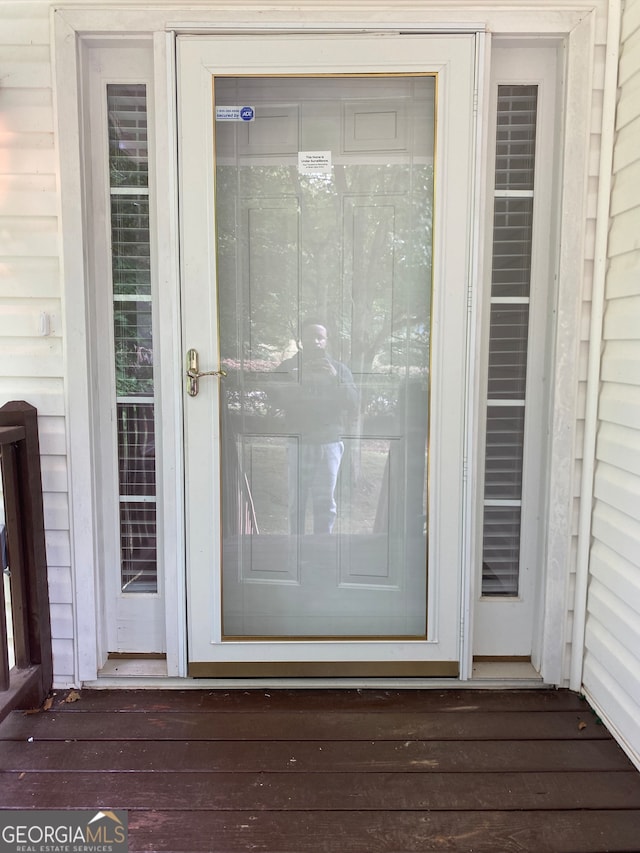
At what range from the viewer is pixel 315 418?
2.19 m

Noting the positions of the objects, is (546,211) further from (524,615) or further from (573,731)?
(573,731)

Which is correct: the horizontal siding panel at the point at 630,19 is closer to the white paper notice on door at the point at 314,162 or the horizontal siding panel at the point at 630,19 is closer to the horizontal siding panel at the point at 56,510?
the white paper notice on door at the point at 314,162

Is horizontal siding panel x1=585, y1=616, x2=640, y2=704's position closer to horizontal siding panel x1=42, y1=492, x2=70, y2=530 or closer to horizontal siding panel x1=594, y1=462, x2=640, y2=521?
horizontal siding panel x1=594, y1=462, x2=640, y2=521

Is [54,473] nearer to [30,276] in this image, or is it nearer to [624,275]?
[30,276]

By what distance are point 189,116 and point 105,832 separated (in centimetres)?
215

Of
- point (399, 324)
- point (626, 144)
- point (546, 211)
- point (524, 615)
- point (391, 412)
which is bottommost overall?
point (524, 615)

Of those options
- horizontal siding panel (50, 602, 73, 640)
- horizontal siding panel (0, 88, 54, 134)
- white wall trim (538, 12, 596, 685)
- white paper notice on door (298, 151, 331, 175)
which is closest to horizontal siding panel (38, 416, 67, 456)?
horizontal siding panel (50, 602, 73, 640)

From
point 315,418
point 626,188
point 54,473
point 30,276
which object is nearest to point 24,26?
point 30,276

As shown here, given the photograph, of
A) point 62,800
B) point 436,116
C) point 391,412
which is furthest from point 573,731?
point 436,116

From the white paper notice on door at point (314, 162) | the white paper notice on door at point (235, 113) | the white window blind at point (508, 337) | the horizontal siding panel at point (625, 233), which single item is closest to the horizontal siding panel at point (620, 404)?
the white window blind at point (508, 337)

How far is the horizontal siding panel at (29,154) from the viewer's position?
2.01 m

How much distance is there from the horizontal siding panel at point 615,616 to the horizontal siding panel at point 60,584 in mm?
1873

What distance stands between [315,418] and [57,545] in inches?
40.9

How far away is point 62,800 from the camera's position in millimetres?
1661
